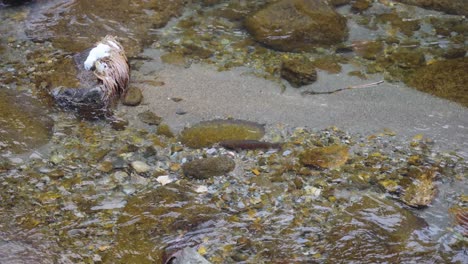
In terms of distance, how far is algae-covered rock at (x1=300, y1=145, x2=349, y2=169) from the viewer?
14.8ft

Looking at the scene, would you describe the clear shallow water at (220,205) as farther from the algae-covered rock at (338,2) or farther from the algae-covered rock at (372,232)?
the algae-covered rock at (338,2)

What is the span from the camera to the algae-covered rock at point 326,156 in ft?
14.8

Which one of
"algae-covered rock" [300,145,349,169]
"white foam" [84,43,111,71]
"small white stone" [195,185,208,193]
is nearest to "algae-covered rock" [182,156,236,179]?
"small white stone" [195,185,208,193]

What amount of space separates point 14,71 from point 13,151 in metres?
1.40

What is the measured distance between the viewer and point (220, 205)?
414 cm

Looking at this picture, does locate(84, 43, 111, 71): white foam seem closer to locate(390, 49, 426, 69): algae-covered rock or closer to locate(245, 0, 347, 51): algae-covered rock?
locate(245, 0, 347, 51): algae-covered rock

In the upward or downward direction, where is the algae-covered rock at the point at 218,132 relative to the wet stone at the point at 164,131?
upward

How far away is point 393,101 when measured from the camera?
5277mm

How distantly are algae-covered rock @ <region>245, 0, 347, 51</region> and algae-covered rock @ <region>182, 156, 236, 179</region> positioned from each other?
209cm

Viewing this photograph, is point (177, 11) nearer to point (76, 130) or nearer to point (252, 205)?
point (76, 130)

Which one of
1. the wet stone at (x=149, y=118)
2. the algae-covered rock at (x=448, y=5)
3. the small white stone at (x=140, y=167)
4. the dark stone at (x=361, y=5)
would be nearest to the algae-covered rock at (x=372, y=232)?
the small white stone at (x=140, y=167)

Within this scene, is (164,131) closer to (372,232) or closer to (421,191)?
(372,232)

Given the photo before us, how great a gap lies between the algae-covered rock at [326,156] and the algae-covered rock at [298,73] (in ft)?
3.39

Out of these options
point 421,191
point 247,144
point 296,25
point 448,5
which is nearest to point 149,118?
point 247,144
